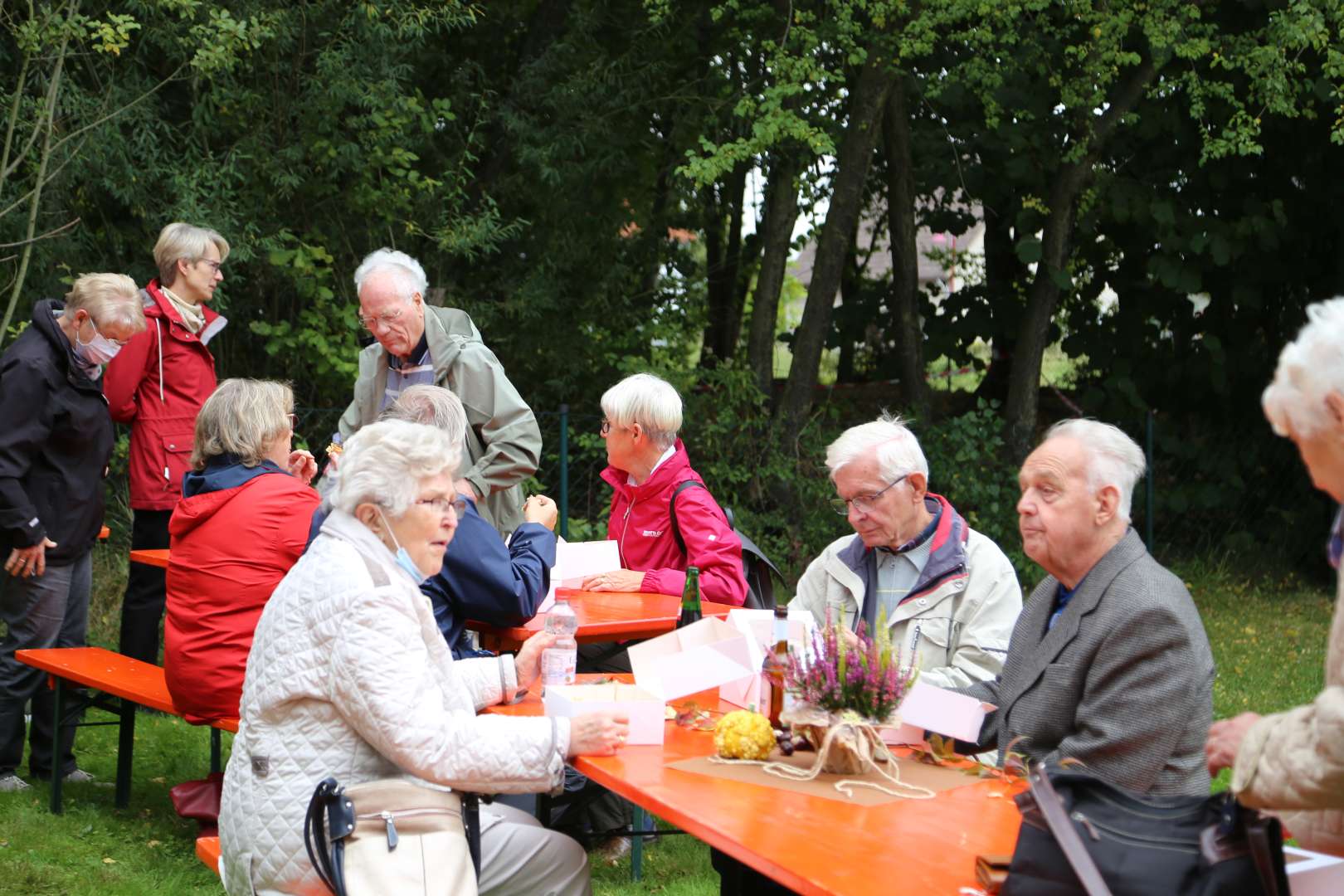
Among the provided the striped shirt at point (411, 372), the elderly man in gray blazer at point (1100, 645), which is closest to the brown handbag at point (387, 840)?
the elderly man in gray blazer at point (1100, 645)

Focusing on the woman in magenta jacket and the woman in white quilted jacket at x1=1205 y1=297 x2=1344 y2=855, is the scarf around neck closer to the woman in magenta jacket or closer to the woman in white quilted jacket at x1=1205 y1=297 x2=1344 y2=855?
the woman in magenta jacket

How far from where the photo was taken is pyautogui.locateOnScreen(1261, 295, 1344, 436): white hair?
2221 mm

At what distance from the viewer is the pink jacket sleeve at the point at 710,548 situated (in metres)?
5.03

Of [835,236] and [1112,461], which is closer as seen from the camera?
[1112,461]

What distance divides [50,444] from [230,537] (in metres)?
1.37

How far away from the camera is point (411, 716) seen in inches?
116

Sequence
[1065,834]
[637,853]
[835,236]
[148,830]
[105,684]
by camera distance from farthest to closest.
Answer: [835,236] → [148,830] → [105,684] → [637,853] → [1065,834]

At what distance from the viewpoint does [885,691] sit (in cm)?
292

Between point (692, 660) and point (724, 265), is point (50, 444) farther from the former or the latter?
point (724, 265)

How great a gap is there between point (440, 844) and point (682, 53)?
Answer: 8.66m

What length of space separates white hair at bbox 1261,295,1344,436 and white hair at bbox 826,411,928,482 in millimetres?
1721

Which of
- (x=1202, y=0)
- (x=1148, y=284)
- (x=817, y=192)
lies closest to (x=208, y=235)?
(x=817, y=192)

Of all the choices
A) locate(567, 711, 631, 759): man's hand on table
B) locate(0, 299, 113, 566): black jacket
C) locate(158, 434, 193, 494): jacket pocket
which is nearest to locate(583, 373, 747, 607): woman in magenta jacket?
locate(567, 711, 631, 759): man's hand on table

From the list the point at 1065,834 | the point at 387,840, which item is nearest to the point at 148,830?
the point at 387,840
